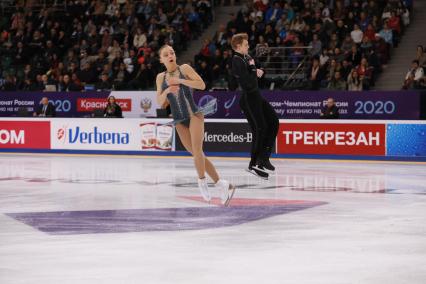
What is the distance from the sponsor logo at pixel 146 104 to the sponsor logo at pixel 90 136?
11.4 feet

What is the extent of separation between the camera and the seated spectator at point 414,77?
69.4 ft

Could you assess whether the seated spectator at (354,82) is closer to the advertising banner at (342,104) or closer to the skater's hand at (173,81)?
the advertising banner at (342,104)

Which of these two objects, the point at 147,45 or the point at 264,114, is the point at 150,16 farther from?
the point at 264,114

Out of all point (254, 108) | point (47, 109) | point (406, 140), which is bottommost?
point (406, 140)

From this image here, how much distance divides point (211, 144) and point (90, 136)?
120 inches

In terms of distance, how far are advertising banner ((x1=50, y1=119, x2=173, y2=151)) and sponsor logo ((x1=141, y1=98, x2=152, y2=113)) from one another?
343cm

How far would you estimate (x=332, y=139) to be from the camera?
19.1m

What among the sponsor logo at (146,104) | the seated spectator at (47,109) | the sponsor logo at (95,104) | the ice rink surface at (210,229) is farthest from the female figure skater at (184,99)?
the sponsor logo at (95,104)

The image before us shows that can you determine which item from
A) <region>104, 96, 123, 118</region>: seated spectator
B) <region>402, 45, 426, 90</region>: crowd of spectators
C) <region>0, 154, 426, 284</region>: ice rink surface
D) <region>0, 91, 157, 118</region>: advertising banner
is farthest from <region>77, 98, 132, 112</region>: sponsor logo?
<region>0, 154, 426, 284</region>: ice rink surface

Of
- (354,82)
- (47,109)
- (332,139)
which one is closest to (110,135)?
(47,109)

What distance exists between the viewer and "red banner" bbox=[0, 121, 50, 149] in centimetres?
2148

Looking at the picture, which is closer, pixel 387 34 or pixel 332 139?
pixel 332 139

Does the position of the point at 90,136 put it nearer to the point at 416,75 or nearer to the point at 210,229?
the point at 416,75

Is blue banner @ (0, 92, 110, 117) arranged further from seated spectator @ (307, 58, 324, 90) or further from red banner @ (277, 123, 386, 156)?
red banner @ (277, 123, 386, 156)
